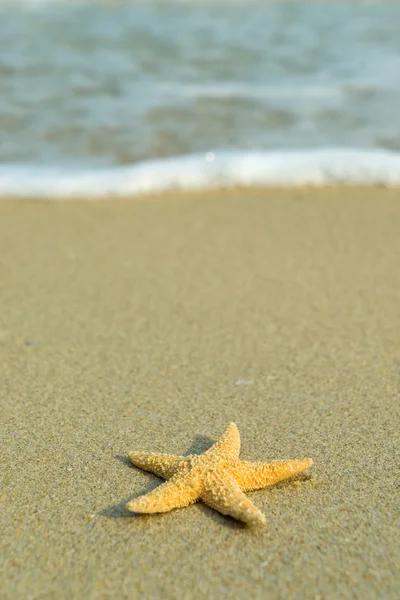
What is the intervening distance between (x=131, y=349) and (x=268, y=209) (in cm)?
211

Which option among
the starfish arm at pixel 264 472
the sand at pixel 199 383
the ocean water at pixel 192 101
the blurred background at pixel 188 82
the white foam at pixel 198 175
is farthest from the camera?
the blurred background at pixel 188 82

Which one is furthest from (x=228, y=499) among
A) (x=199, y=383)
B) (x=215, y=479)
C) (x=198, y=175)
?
(x=198, y=175)

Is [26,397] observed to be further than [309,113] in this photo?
No

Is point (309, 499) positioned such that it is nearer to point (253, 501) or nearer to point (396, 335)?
point (253, 501)

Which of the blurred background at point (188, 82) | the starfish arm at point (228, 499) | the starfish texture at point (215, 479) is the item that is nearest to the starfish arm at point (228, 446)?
the starfish texture at point (215, 479)

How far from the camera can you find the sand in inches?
78.0

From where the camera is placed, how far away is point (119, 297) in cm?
386

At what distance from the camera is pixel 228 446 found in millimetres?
2297

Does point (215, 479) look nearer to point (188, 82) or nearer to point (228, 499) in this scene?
point (228, 499)

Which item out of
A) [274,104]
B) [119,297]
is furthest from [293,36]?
[119,297]

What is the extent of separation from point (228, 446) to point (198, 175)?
3.56 meters

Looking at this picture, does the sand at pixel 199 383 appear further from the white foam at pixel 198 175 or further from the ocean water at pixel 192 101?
the ocean water at pixel 192 101

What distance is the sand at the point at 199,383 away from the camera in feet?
6.50

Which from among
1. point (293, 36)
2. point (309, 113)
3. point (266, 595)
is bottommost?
point (266, 595)
